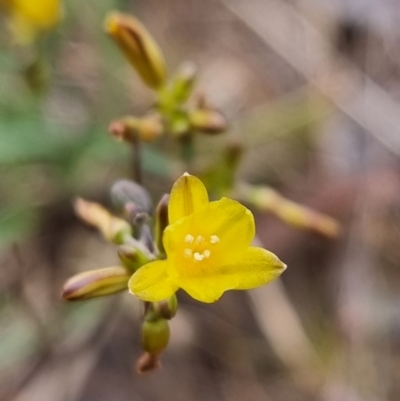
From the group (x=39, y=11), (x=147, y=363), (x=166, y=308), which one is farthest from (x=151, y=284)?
(x=39, y=11)

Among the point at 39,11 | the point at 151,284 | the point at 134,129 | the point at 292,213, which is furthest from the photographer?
the point at 39,11

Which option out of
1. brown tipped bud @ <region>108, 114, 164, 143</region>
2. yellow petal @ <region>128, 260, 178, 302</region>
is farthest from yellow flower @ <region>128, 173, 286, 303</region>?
brown tipped bud @ <region>108, 114, 164, 143</region>

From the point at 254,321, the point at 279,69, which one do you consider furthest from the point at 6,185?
the point at 279,69

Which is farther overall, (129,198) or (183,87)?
(183,87)

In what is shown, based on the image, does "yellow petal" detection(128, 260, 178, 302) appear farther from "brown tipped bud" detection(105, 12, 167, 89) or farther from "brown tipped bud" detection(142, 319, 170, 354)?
"brown tipped bud" detection(105, 12, 167, 89)

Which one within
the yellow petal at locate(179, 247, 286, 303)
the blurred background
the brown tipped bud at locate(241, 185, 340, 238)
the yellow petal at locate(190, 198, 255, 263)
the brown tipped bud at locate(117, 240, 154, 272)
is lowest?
the blurred background

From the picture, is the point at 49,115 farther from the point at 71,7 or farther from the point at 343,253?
the point at 343,253

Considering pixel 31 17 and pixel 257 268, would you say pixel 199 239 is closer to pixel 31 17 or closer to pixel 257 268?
pixel 257 268
